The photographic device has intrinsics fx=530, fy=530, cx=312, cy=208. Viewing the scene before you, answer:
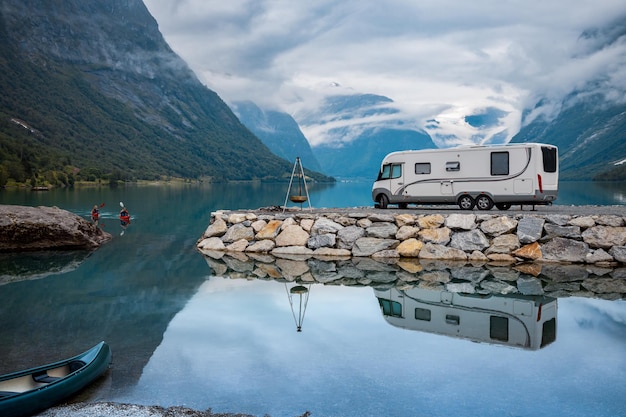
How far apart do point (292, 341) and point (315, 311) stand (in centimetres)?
301

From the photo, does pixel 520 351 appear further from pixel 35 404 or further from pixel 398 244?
pixel 398 244

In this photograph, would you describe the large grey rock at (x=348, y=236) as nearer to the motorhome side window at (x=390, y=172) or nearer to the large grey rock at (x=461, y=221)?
the large grey rock at (x=461, y=221)

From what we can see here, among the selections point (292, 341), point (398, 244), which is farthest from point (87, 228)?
point (292, 341)

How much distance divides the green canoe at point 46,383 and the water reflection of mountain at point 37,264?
1196 centimetres

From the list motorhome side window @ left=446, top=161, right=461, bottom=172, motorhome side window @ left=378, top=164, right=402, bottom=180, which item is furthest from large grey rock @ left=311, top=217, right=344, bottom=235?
motorhome side window @ left=446, top=161, right=461, bottom=172

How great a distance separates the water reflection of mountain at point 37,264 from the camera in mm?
20969

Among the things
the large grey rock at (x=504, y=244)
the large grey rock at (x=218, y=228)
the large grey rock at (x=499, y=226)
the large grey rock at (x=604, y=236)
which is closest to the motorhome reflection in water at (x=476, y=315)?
the large grey rock at (x=504, y=244)

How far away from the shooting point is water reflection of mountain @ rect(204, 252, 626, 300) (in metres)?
18.1

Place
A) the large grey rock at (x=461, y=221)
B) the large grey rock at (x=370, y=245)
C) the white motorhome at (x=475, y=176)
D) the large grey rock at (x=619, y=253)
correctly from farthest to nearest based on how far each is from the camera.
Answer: the white motorhome at (x=475, y=176), the large grey rock at (x=370, y=245), the large grey rock at (x=461, y=221), the large grey rock at (x=619, y=253)

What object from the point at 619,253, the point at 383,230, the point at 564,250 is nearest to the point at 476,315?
the point at 564,250

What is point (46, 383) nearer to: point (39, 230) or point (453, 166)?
point (39, 230)

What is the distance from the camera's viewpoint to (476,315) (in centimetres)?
1490

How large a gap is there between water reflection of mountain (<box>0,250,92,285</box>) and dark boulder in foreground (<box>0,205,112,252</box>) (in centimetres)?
86

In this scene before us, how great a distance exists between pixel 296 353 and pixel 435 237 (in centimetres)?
1403
